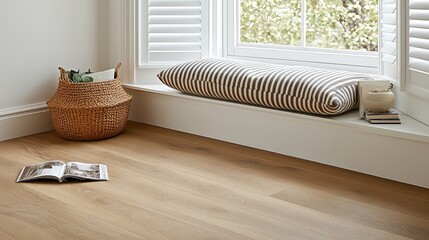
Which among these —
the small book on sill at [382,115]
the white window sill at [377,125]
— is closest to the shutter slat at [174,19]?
the white window sill at [377,125]

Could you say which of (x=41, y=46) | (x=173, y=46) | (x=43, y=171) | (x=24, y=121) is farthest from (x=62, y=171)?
(x=173, y=46)

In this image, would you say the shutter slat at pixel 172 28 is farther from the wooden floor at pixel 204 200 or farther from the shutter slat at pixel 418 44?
the shutter slat at pixel 418 44

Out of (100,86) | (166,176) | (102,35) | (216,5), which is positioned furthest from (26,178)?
(216,5)

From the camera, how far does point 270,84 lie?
2916 mm

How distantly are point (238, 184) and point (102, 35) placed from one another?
160 centimetres

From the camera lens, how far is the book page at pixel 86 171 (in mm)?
2607

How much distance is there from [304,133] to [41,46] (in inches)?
61.4

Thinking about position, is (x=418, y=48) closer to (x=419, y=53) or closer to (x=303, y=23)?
(x=419, y=53)

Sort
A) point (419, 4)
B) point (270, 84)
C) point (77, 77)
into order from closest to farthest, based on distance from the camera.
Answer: point (419, 4), point (270, 84), point (77, 77)

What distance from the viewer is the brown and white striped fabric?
2.74m

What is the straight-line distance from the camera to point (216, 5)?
362 cm

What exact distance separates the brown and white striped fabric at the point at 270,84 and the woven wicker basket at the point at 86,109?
326 millimetres

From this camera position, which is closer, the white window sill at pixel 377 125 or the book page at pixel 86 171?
the white window sill at pixel 377 125

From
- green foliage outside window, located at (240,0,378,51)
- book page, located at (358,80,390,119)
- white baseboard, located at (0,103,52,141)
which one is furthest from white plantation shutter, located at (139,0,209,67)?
book page, located at (358,80,390,119)
